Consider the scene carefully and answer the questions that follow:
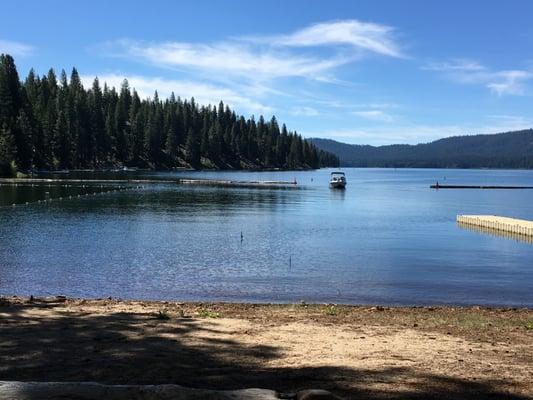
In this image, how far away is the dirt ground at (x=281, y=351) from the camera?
7777mm

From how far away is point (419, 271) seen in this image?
90.3ft

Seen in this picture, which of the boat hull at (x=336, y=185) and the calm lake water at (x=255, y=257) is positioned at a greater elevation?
the boat hull at (x=336, y=185)

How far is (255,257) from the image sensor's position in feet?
103

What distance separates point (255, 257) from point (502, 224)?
26328mm

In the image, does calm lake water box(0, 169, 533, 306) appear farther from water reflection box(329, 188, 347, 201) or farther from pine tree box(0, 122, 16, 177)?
pine tree box(0, 122, 16, 177)

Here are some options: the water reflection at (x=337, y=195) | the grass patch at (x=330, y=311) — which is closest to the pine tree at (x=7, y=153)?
the water reflection at (x=337, y=195)

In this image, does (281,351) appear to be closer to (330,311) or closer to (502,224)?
(330,311)

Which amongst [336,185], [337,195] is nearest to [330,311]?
[337,195]

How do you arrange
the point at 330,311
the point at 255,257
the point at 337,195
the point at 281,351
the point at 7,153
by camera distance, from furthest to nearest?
the point at 7,153 < the point at 337,195 < the point at 255,257 < the point at 330,311 < the point at 281,351

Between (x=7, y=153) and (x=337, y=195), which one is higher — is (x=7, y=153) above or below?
above

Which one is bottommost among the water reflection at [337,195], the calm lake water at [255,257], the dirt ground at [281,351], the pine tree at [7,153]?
the calm lake water at [255,257]

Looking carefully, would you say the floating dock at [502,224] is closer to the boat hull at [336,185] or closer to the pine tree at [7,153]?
the boat hull at [336,185]

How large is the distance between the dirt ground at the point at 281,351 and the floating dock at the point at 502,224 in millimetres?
33248

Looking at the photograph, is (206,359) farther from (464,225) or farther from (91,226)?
(464,225)
